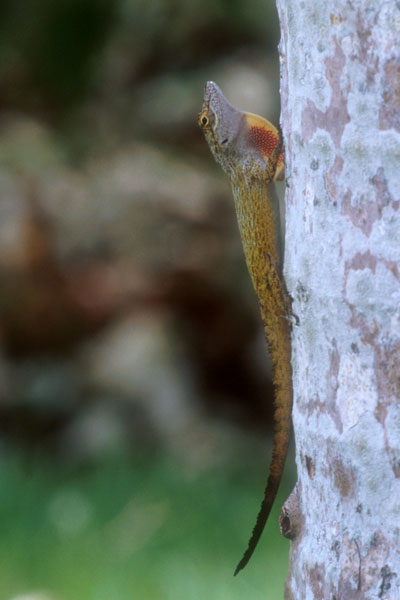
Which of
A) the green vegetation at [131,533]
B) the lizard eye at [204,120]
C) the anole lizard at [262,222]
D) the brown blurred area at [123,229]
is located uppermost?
the lizard eye at [204,120]

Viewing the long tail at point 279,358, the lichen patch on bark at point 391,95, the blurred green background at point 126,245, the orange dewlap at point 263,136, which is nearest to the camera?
the lichen patch on bark at point 391,95

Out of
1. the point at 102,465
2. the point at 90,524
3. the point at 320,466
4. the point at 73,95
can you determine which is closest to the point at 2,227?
the point at 73,95

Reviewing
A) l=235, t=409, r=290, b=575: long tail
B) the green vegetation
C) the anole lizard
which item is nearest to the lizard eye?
the anole lizard

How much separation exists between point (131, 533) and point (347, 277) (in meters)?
2.91

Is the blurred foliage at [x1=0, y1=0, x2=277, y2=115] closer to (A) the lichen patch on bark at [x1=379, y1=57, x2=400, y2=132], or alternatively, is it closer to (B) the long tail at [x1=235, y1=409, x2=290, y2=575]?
(B) the long tail at [x1=235, y1=409, x2=290, y2=575]

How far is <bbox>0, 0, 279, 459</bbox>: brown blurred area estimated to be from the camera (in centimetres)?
527

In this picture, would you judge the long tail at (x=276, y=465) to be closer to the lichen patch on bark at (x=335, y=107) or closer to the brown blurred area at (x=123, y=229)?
the lichen patch on bark at (x=335, y=107)

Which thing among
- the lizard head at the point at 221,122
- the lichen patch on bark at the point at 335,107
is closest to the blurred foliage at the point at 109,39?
the lizard head at the point at 221,122

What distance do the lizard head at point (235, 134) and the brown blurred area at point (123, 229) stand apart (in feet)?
10.2

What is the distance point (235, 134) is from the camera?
2.11 m

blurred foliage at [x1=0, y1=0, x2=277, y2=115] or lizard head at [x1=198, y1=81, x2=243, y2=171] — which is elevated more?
lizard head at [x1=198, y1=81, x2=243, y2=171]

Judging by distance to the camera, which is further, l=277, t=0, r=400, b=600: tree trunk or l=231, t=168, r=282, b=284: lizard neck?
l=231, t=168, r=282, b=284: lizard neck

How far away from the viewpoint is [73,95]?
553 cm

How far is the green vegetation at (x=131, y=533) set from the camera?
139 inches
